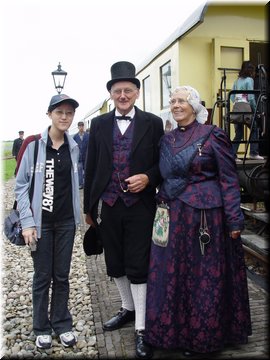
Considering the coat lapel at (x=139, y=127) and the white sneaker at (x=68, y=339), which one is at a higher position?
the coat lapel at (x=139, y=127)

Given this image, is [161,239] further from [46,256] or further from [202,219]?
[46,256]

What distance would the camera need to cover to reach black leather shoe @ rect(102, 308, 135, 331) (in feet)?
10.2

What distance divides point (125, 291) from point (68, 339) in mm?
569

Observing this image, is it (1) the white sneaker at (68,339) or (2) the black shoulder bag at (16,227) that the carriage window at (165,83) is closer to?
(2) the black shoulder bag at (16,227)

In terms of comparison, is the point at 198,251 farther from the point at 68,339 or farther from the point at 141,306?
the point at 68,339

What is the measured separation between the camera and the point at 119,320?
123 inches

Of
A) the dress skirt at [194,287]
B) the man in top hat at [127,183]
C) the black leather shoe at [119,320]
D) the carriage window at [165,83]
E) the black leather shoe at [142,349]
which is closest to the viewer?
the dress skirt at [194,287]

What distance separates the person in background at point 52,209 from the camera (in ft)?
8.73

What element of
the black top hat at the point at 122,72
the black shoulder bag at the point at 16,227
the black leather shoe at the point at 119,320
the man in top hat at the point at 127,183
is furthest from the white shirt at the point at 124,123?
the black leather shoe at the point at 119,320

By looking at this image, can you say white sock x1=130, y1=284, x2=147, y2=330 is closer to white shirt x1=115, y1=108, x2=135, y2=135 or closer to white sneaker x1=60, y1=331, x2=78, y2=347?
white sneaker x1=60, y1=331, x2=78, y2=347

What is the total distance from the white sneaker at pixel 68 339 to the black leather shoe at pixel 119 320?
30 centimetres

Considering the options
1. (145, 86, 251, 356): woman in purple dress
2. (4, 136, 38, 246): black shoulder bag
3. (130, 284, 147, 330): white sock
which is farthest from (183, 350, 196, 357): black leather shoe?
(4, 136, 38, 246): black shoulder bag

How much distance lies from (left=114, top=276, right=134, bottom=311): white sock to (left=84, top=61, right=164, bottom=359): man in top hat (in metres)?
0.11

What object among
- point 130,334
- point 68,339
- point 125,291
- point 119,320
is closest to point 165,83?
point 125,291
